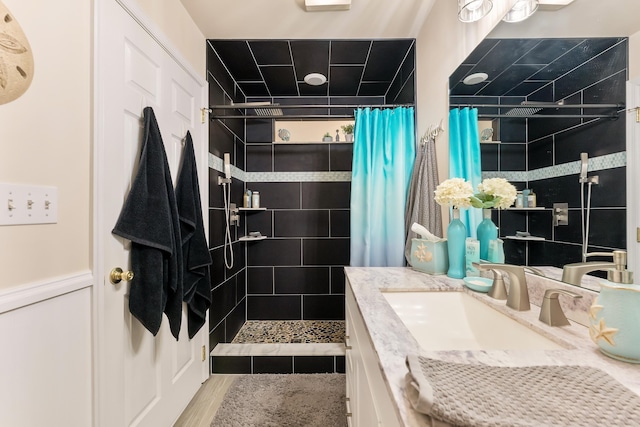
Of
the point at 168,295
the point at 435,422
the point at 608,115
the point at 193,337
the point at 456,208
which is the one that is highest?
the point at 608,115

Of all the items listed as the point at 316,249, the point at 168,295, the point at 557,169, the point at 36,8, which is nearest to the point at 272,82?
the point at 316,249

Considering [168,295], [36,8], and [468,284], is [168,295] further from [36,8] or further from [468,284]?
[468,284]

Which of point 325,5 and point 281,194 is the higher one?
point 325,5

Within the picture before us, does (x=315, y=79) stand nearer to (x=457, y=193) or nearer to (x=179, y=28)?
(x=179, y=28)

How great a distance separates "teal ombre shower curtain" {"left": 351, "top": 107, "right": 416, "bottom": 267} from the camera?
1988 mm

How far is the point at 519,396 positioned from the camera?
0.42 meters

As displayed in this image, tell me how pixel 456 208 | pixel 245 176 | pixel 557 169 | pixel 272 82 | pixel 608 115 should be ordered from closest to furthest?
pixel 608 115, pixel 557 169, pixel 456 208, pixel 272 82, pixel 245 176

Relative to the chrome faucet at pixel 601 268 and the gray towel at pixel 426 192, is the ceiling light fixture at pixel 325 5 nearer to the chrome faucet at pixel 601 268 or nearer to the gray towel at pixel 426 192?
the gray towel at pixel 426 192

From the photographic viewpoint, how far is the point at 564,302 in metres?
0.80

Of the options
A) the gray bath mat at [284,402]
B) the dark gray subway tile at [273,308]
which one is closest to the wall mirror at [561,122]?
the gray bath mat at [284,402]

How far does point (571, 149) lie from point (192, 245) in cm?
172

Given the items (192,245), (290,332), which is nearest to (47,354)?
(192,245)

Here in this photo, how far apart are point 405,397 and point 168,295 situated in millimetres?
1247

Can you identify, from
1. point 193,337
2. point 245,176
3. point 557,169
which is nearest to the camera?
point 557,169
